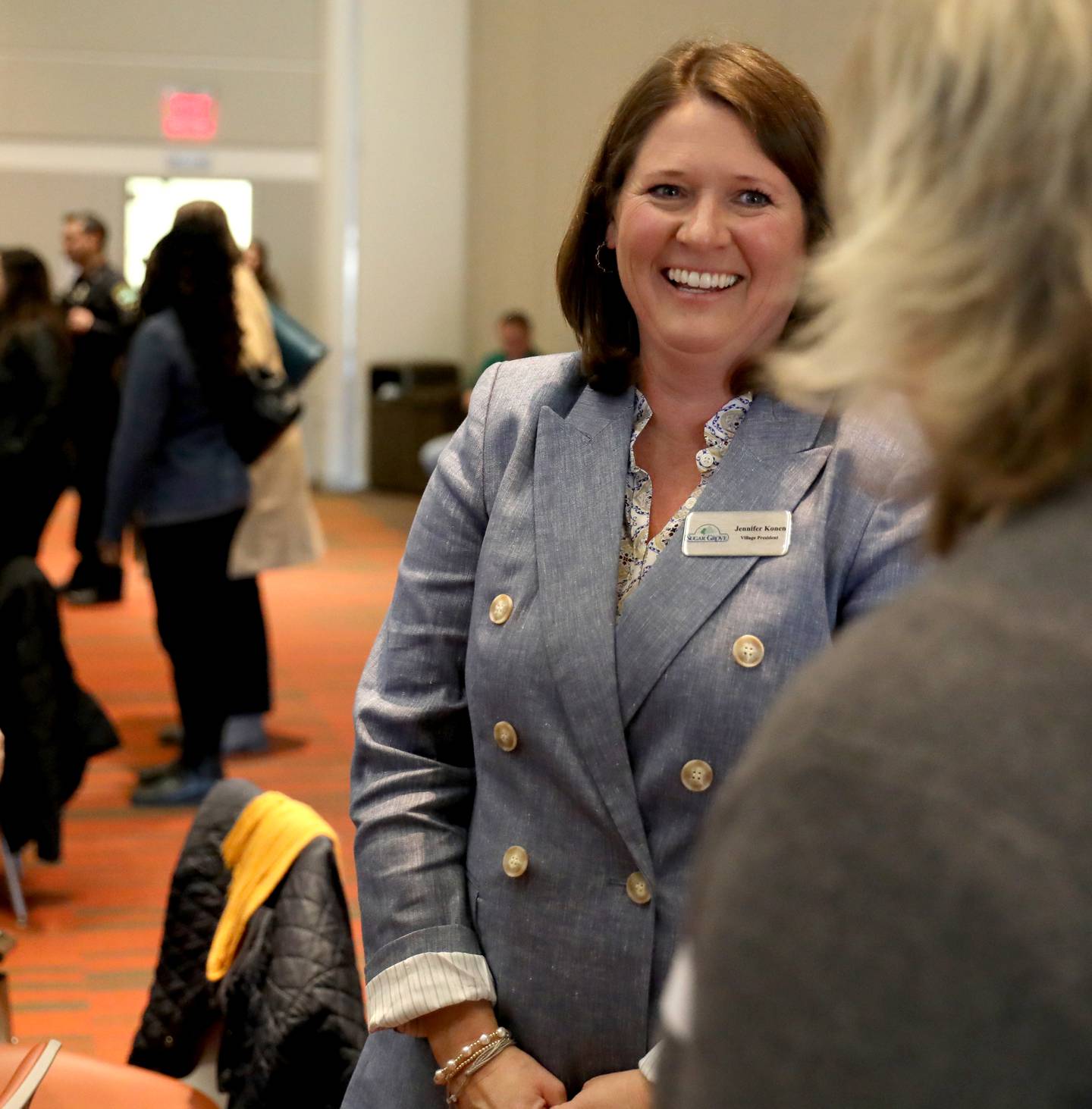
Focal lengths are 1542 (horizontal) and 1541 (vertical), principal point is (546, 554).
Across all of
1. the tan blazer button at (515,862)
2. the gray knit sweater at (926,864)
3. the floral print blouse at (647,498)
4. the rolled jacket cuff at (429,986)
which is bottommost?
the rolled jacket cuff at (429,986)

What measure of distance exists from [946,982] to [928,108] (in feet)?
1.18

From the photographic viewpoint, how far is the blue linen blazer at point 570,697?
4.50 ft

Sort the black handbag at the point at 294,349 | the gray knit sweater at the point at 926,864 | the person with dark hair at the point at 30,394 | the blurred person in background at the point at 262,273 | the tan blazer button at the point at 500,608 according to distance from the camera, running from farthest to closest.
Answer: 1. the blurred person in background at the point at 262,273
2. the person with dark hair at the point at 30,394
3. the black handbag at the point at 294,349
4. the tan blazer button at the point at 500,608
5. the gray knit sweater at the point at 926,864

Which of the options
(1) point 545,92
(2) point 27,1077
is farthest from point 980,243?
(1) point 545,92

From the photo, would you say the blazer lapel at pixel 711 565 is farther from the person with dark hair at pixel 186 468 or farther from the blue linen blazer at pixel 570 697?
the person with dark hair at pixel 186 468

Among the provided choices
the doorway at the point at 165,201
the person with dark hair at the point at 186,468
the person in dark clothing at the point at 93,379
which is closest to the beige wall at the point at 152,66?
the doorway at the point at 165,201

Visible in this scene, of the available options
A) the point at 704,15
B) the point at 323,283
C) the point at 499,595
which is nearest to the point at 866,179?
the point at 499,595

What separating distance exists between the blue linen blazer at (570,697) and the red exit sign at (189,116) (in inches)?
472

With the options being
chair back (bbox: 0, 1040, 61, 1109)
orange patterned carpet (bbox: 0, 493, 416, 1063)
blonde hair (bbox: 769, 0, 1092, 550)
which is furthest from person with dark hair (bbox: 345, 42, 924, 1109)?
orange patterned carpet (bbox: 0, 493, 416, 1063)

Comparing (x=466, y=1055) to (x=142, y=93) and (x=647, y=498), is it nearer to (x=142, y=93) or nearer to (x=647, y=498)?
(x=647, y=498)

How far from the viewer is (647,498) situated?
5.02 feet

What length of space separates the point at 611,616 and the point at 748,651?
0.13 meters

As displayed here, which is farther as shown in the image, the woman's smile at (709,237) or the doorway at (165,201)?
the doorway at (165,201)

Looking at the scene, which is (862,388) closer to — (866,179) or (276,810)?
(866,179)
